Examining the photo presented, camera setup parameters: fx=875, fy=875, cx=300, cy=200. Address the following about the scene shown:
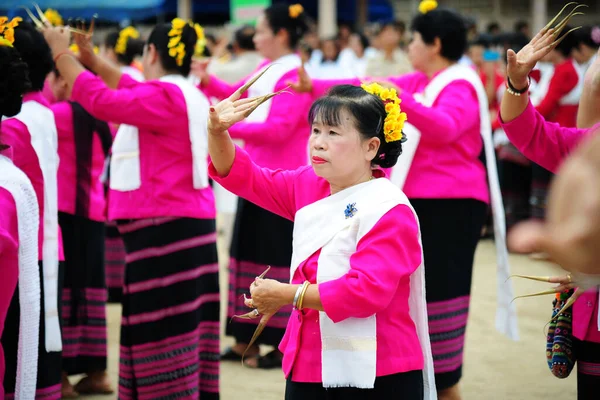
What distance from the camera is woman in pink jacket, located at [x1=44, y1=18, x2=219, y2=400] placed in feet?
12.0

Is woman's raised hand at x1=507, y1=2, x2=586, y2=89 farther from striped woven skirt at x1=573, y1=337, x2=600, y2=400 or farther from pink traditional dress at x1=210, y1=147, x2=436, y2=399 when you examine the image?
striped woven skirt at x1=573, y1=337, x2=600, y2=400

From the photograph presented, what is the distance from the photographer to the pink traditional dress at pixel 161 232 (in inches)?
145

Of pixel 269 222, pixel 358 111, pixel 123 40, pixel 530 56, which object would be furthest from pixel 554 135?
pixel 123 40

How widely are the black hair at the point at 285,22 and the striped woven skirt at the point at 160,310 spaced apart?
158cm

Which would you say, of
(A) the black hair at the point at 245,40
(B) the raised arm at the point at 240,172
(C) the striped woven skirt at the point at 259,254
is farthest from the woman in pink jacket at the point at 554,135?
(A) the black hair at the point at 245,40

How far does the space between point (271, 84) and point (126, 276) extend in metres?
1.47

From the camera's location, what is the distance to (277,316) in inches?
188

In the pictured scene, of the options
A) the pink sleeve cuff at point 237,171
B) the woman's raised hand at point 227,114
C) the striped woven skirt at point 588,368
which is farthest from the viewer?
the striped woven skirt at point 588,368

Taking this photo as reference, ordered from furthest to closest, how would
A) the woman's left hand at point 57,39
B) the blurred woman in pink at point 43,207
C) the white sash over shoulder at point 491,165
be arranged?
the white sash over shoulder at point 491,165 < the woman's left hand at point 57,39 < the blurred woman in pink at point 43,207

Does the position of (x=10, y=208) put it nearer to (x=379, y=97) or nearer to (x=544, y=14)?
(x=379, y=97)

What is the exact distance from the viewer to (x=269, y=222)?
15.7 feet

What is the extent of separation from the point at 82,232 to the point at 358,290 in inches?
87.3

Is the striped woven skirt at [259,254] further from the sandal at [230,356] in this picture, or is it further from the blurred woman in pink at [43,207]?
the blurred woman in pink at [43,207]

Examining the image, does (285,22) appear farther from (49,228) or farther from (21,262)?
(21,262)
